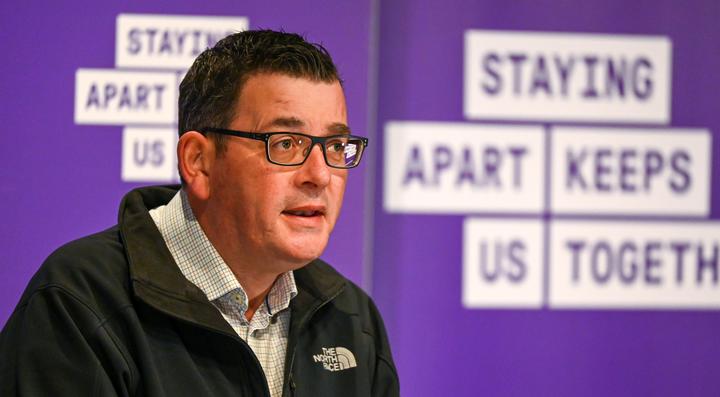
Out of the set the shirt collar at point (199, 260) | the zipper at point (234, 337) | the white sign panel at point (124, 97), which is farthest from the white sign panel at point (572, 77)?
the zipper at point (234, 337)

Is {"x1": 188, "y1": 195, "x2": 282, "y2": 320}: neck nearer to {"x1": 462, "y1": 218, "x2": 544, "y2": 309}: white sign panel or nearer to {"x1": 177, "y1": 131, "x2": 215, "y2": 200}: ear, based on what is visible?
{"x1": 177, "y1": 131, "x2": 215, "y2": 200}: ear

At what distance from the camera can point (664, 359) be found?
9.85 feet

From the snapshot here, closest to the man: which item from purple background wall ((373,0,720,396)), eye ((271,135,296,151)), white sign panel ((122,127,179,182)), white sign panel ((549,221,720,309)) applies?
eye ((271,135,296,151))

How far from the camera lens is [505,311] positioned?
2951 mm

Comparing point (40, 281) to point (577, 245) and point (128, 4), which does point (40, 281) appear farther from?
point (577, 245)

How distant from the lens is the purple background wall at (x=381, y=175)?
2.70m

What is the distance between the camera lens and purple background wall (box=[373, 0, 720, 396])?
2.92 meters

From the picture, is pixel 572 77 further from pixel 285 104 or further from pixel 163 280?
pixel 163 280

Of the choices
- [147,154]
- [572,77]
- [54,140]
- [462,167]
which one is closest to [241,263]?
[147,154]

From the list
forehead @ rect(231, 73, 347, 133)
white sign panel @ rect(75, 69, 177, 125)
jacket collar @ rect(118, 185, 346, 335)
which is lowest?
jacket collar @ rect(118, 185, 346, 335)

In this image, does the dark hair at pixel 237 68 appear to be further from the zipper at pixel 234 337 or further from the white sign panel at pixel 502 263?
the white sign panel at pixel 502 263

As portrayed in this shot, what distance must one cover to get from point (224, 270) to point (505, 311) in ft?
5.00

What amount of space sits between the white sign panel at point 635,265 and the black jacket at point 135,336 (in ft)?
4.55

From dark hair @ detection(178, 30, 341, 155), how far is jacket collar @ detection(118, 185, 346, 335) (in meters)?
0.19
